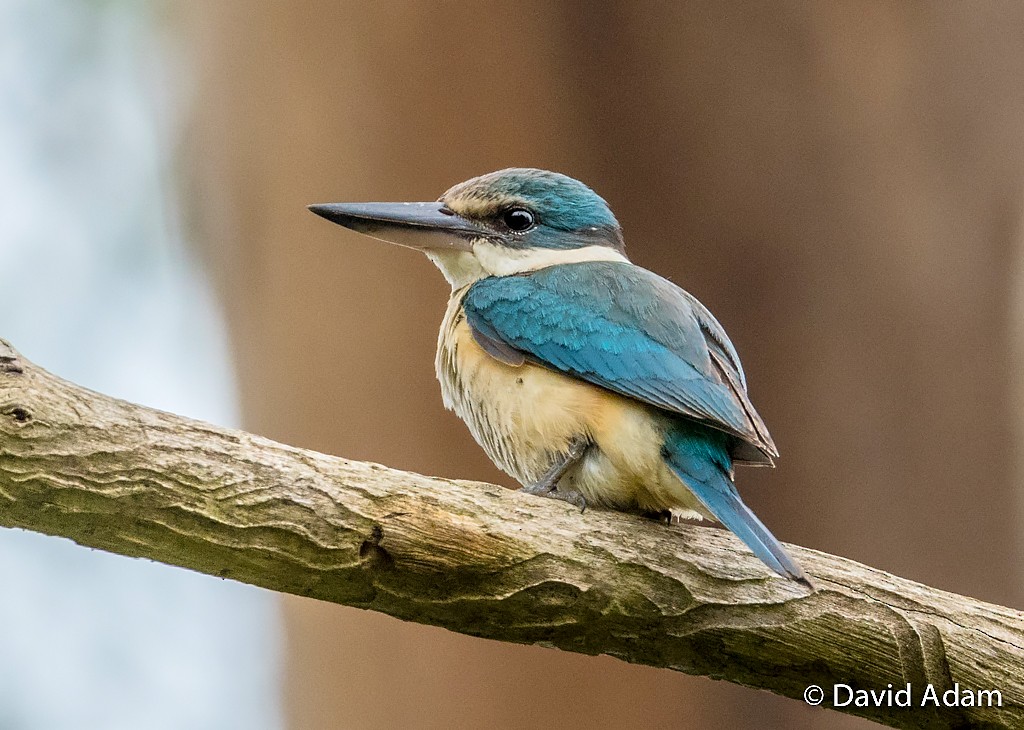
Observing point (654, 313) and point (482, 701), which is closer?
point (654, 313)

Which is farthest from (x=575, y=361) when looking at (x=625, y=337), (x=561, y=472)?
(x=561, y=472)

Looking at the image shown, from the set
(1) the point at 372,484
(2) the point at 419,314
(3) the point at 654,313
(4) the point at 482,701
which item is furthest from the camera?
(2) the point at 419,314

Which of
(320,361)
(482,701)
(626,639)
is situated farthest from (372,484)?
(320,361)

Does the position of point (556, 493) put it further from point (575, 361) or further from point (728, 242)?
point (728, 242)

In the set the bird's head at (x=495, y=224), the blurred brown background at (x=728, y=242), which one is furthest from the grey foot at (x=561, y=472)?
the blurred brown background at (x=728, y=242)

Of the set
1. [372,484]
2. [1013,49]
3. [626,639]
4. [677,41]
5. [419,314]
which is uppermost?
[1013,49]

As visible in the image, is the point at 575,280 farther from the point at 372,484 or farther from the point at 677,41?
the point at 677,41
